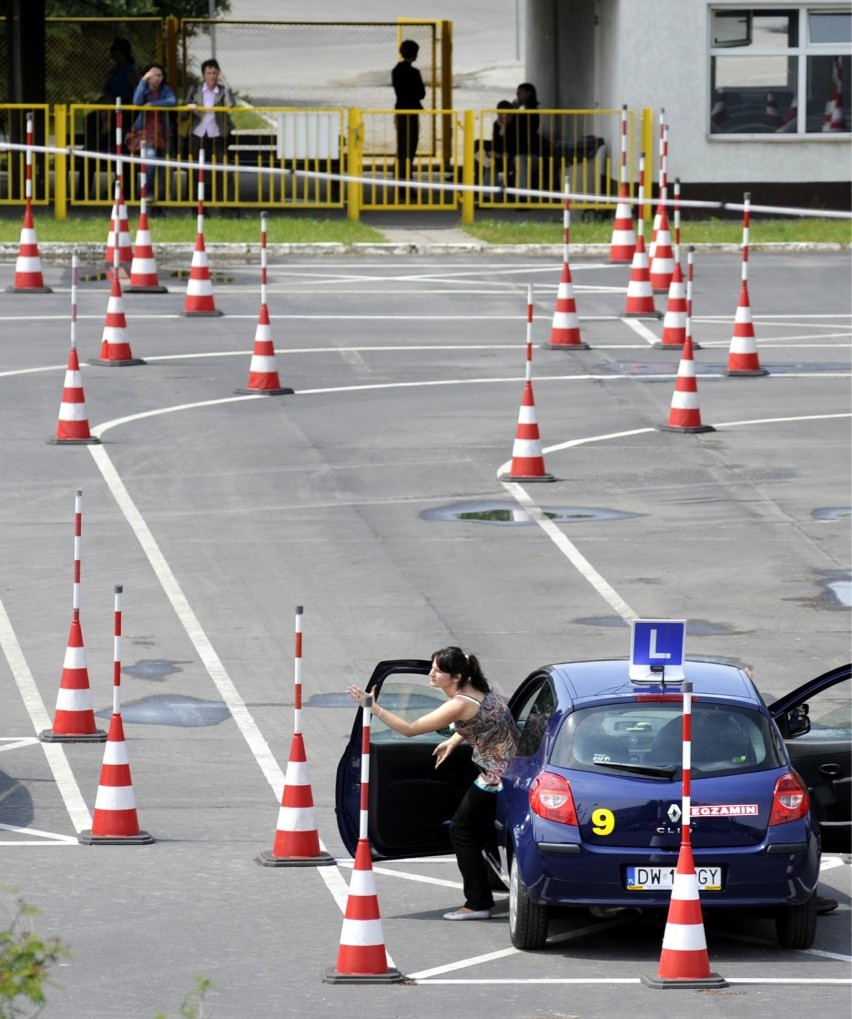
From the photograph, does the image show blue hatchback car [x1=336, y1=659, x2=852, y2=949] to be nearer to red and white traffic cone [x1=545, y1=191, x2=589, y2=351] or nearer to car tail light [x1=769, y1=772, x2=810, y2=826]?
car tail light [x1=769, y1=772, x2=810, y2=826]

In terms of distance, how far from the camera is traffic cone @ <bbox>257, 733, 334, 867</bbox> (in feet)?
38.4

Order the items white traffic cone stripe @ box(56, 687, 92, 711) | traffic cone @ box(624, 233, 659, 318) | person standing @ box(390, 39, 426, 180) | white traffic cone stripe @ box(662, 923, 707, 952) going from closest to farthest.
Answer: white traffic cone stripe @ box(662, 923, 707, 952) → white traffic cone stripe @ box(56, 687, 92, 711) → traffic cone @ box(624, 233, 659, 318) → person standing @ box(390, 39, 426, 180)

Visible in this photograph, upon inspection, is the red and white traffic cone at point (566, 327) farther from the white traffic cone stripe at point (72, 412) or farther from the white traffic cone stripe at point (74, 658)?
the white traffic cone stripe at point (74, 658)

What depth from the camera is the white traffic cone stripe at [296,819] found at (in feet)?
38.8

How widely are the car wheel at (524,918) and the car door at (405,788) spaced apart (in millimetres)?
948

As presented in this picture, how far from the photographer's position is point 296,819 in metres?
11.8

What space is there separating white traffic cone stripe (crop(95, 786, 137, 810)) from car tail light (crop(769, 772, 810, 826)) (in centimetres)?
341

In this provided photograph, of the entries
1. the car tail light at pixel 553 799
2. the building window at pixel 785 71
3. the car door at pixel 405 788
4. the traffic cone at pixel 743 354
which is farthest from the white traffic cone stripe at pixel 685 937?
the building window at pixel 785 71

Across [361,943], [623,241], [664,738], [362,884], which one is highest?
[623,241]

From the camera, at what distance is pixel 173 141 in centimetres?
3622

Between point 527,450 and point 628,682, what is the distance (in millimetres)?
9773

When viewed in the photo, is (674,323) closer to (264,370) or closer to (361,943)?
(264,370)

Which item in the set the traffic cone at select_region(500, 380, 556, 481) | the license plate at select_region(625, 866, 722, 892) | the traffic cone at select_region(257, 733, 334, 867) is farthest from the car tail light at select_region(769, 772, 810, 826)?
the traffic cone at select_region(500, 380, 556, 481)

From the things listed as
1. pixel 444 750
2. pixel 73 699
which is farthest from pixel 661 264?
pixel 444 750
